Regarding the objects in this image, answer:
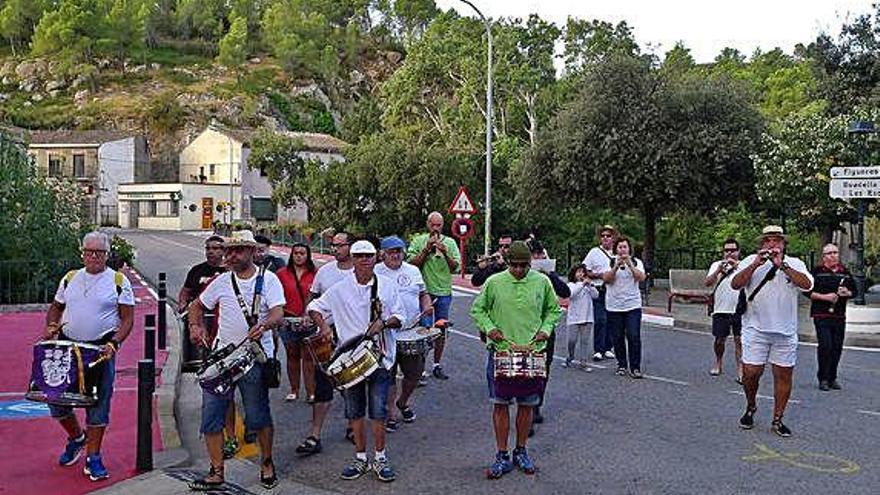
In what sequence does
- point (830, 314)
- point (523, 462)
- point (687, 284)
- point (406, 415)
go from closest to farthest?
point (523, 462) < point (406, 415) < point (830, 314) < point (687, 284)

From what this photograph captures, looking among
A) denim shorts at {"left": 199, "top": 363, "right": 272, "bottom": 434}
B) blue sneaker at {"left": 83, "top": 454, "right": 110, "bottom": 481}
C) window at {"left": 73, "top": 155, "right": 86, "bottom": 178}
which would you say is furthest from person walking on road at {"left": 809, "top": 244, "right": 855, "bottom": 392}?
window at {"left": 73, "top": 155, "right": 86, "bottom": 178}

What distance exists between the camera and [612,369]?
39.6ft

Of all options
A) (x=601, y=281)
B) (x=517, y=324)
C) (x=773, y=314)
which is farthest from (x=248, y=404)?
(x=601, y=281)

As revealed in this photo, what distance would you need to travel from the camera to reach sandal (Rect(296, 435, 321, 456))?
7.82m

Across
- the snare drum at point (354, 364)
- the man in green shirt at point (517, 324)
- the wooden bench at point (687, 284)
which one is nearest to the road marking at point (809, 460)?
the man in green shirt at point (517, 324)

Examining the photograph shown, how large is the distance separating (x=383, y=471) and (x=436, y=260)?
12.7 ft

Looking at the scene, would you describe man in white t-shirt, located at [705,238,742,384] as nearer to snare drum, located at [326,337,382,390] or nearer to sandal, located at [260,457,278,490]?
snare drum, located at [326,337,382,390]

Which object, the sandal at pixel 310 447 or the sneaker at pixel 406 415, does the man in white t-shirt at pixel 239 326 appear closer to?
the sandal at pixel 310 447

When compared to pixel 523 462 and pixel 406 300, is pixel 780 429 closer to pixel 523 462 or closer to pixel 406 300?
pixel 523 462

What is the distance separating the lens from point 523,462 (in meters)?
7.25

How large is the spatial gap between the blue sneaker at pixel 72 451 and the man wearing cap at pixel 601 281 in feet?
20.3

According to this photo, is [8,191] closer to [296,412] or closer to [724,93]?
[296,412]

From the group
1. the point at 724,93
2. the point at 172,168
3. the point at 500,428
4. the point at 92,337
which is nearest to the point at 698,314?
the point at 724,93

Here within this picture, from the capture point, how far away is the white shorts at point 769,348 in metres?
8.54
